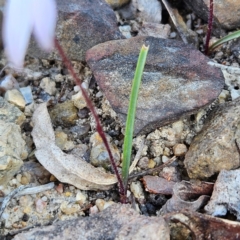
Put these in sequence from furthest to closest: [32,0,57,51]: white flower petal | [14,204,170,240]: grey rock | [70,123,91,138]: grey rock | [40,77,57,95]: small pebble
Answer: [40,77,57,95]: small pebble, [70,123,91,138]: grey rock, [14,204,170,240]: grey rock, [32,0,57,51]: white flower petal

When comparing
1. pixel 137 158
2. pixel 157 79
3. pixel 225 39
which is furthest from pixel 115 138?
pixel 225 39

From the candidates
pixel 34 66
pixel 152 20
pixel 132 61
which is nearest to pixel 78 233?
pixel 132 61

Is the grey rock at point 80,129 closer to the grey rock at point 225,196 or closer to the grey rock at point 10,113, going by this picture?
the grey rock at point 10,113

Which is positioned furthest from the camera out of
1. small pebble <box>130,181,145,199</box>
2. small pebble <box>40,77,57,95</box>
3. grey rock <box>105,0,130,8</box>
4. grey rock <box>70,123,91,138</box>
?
grey rock <box>105,0,130,8</box>

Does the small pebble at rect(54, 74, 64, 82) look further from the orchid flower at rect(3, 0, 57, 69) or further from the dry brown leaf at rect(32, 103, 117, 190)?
the orchid flower at rect(3, 0, 57, 69)

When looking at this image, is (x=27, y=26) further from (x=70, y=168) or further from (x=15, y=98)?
(x=15, y=98)

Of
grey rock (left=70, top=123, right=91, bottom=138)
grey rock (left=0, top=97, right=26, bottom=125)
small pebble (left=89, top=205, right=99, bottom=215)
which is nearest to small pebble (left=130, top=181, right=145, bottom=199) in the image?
small pebble (left=89, top=205, right=99, bottom=215)
